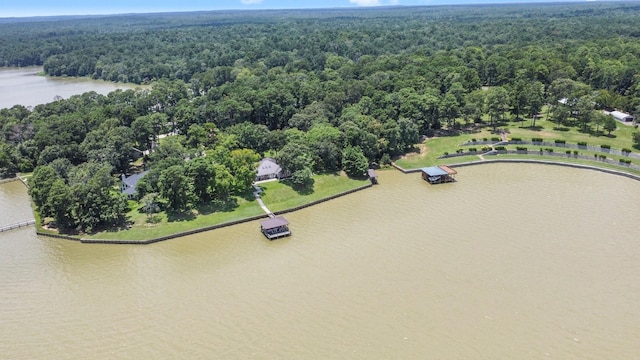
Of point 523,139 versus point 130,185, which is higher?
point 523,139

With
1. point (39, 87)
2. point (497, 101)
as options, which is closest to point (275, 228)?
point (497, 101)

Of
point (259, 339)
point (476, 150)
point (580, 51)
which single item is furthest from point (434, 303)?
point (580, 51)

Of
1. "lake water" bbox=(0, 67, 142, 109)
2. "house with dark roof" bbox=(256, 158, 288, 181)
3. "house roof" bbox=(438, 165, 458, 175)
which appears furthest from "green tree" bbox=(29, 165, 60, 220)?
"lake water" bbox=(0, 67, 142, 109)

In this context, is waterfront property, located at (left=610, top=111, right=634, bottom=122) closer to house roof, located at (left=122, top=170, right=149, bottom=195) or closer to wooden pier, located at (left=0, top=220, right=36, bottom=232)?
house roof, located at (left=122, top=170, right=149, bottom=195)

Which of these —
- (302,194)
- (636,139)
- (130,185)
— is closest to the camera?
(130,185)

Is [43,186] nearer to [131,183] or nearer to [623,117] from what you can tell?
[131,183]

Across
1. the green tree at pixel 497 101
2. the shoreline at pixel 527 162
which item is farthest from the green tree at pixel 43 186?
the green tree at pixel 497 101

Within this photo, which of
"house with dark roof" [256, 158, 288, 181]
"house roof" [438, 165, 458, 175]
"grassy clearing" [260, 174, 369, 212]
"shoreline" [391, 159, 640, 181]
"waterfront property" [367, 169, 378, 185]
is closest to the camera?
"grassy clearing" [260, 174, 369, 212]
